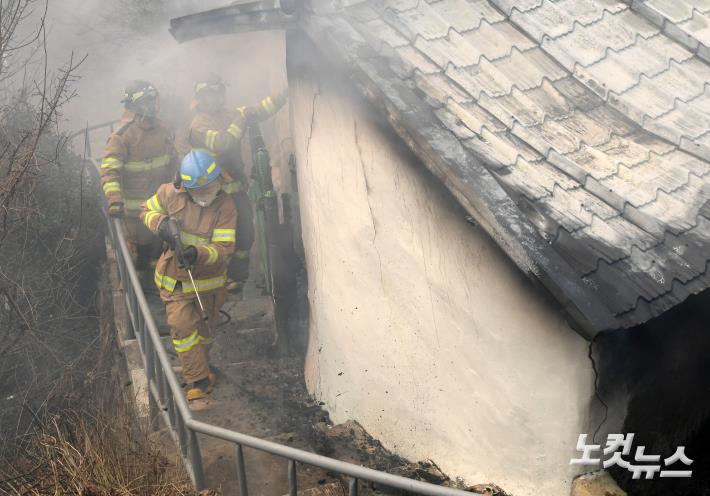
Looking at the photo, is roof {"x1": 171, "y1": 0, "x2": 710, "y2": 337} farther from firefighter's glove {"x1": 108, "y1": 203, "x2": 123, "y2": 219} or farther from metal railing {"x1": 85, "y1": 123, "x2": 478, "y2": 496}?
firefighter's glove {"x1": 108, "y1": 203, "x2": 123, "y2": 219}

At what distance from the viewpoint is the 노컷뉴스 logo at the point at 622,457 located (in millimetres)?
3926

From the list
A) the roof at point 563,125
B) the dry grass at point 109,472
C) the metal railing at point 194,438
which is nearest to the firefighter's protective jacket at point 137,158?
the metal railing at point 194,438

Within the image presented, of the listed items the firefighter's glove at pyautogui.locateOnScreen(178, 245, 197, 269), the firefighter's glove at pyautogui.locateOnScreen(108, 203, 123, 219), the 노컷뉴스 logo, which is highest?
the firefighter's glove at pyautogui.locateOnScreen(178, 245, 197, 269)

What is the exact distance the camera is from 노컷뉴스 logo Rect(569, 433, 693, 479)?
3926mm

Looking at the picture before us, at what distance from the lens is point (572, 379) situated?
382 centimetres

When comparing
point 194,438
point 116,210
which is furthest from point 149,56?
point 194,438

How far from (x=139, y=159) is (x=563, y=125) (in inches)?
201

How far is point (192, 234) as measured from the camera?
6.47m

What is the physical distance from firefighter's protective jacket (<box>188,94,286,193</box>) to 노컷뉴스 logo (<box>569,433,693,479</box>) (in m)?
5.21

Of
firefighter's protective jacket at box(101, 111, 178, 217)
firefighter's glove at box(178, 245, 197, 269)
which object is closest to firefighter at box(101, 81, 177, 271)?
firefighter's protective jacket at box(101, 111, 178, 217)

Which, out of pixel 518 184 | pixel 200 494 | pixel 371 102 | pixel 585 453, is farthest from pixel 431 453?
pixel 371 102

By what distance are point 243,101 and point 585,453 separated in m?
7.15

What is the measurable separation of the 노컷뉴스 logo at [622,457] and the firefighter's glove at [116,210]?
5.14m

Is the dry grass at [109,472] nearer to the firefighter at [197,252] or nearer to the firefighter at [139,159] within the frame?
the firefighter at [197,252]
